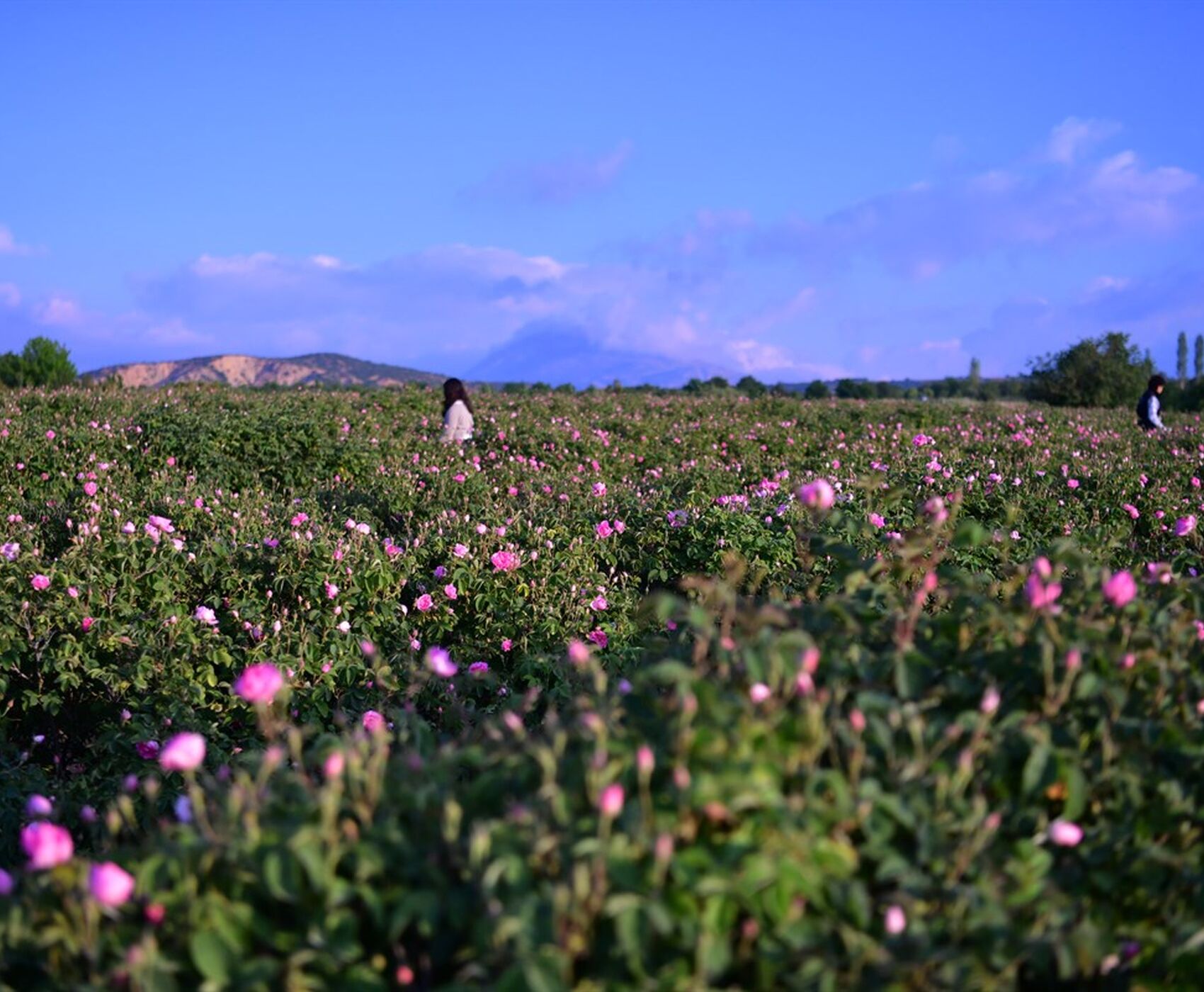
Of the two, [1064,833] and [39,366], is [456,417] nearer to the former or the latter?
[1064,833]

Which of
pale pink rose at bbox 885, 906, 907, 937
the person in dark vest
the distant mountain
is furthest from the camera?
the distant mountain

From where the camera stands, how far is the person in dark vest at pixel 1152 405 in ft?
52.9

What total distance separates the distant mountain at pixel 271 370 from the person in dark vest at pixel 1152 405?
215ft

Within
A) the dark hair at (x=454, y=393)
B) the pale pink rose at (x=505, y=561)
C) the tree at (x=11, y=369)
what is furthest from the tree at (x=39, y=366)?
the pale pink rose at (x=505, y=561)

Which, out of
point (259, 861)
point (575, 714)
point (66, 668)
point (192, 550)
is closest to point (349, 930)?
point (259, 861)

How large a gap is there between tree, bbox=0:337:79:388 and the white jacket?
18.1 metres

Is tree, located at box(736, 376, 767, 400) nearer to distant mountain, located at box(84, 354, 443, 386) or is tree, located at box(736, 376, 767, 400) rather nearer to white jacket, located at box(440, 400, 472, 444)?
white jacket, located at box(440, 400, 472, 444)

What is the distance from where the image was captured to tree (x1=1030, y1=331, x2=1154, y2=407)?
1476 inches

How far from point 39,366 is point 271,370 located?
6527 cm

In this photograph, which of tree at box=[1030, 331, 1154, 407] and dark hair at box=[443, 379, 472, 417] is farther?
tree at box=[1030, 331, 1154, 407]

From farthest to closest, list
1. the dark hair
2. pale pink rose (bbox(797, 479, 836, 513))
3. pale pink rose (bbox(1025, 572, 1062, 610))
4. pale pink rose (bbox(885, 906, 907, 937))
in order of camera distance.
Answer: the dark hair, pale pink rose (bbox(797, 479, 836, 513)), pale pink rose (bbox(1025, 572, 1062, 610)), pale pink rose (bbox(885, 906, 907, 937))

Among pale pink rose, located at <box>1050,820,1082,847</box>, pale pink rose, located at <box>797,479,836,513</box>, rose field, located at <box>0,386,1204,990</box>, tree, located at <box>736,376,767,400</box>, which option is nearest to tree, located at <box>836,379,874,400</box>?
tree, located at <box>736,376,767,400</box>

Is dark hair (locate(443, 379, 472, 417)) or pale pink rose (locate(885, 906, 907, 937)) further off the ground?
dark hair (locate(443, 379, 472, 417))

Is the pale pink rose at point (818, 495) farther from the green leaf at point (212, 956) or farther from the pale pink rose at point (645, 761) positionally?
the green leaf at point (212, 956)
